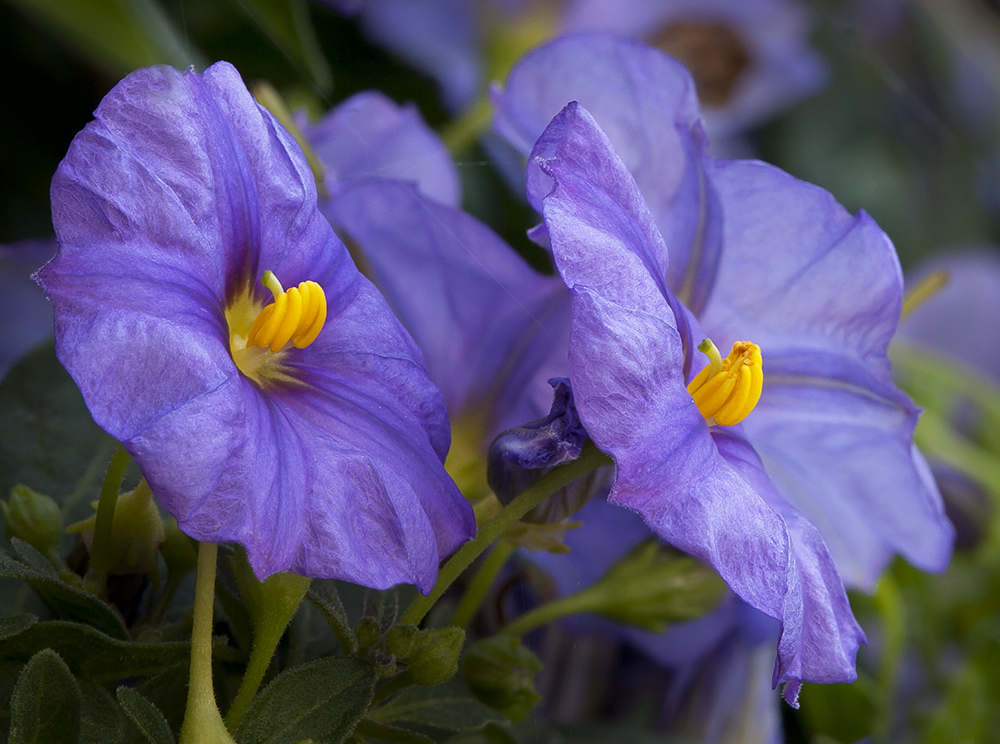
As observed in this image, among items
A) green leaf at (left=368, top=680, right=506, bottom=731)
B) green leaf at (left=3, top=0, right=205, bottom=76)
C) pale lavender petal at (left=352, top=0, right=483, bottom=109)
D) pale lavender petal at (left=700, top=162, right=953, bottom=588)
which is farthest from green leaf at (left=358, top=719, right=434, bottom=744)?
pale lavender petal at (left=352, top=0, right=483, bottom=109)

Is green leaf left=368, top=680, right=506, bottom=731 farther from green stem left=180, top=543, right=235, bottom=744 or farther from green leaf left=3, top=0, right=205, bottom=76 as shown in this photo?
green leaf left=3, top=0, right=205, bottom=76

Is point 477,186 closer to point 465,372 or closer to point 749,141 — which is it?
point 465,372

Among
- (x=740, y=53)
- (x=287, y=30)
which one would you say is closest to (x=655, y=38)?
(x=740, y=53)

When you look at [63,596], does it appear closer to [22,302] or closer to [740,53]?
[22,302]

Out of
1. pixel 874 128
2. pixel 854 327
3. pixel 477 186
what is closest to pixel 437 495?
pixel 854 327

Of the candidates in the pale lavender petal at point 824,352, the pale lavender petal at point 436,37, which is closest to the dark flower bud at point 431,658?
the pale lavender petal at point 824,352

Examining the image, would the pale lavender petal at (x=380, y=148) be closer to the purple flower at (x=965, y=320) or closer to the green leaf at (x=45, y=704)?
the green leaf at (x=45, y=704)
